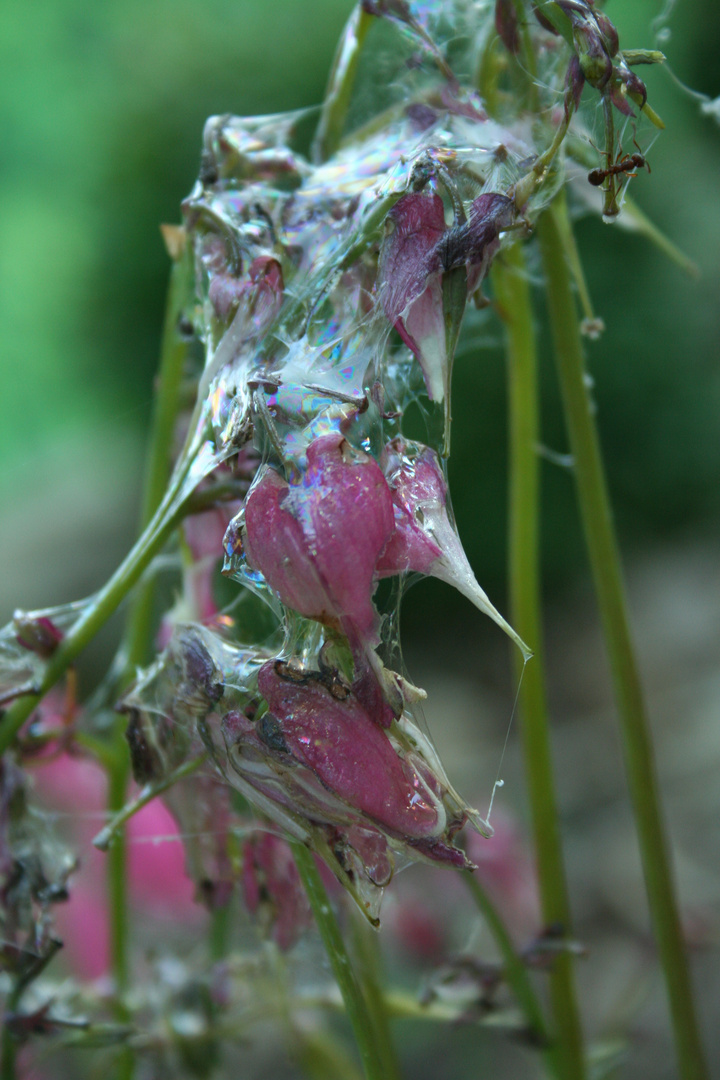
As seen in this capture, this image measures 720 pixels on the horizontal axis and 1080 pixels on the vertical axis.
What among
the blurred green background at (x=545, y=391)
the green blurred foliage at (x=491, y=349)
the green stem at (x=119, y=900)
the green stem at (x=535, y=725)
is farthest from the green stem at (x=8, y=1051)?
the green blurred foliage at (x=491, y=349)

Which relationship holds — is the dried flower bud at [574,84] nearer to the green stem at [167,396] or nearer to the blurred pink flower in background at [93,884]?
the green stem at [167,396]

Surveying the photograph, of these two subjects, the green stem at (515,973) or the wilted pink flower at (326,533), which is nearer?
the wilted pink flower at (326,533)

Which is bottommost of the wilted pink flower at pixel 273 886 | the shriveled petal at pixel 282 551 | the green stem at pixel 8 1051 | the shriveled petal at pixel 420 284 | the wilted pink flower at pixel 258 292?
the green stem at pixel 8 1051

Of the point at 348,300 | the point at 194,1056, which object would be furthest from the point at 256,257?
the point at 194,1056

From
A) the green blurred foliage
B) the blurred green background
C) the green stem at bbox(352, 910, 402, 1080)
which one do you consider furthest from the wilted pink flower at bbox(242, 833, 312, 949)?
the green blurred foliage

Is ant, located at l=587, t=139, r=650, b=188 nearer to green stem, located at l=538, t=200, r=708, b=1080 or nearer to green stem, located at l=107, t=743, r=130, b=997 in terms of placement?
green stem, located at l=538, t=200, r=708, b=1080

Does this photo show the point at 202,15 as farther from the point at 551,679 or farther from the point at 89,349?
the point at 551,679

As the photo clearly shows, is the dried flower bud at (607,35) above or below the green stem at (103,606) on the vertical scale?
above
